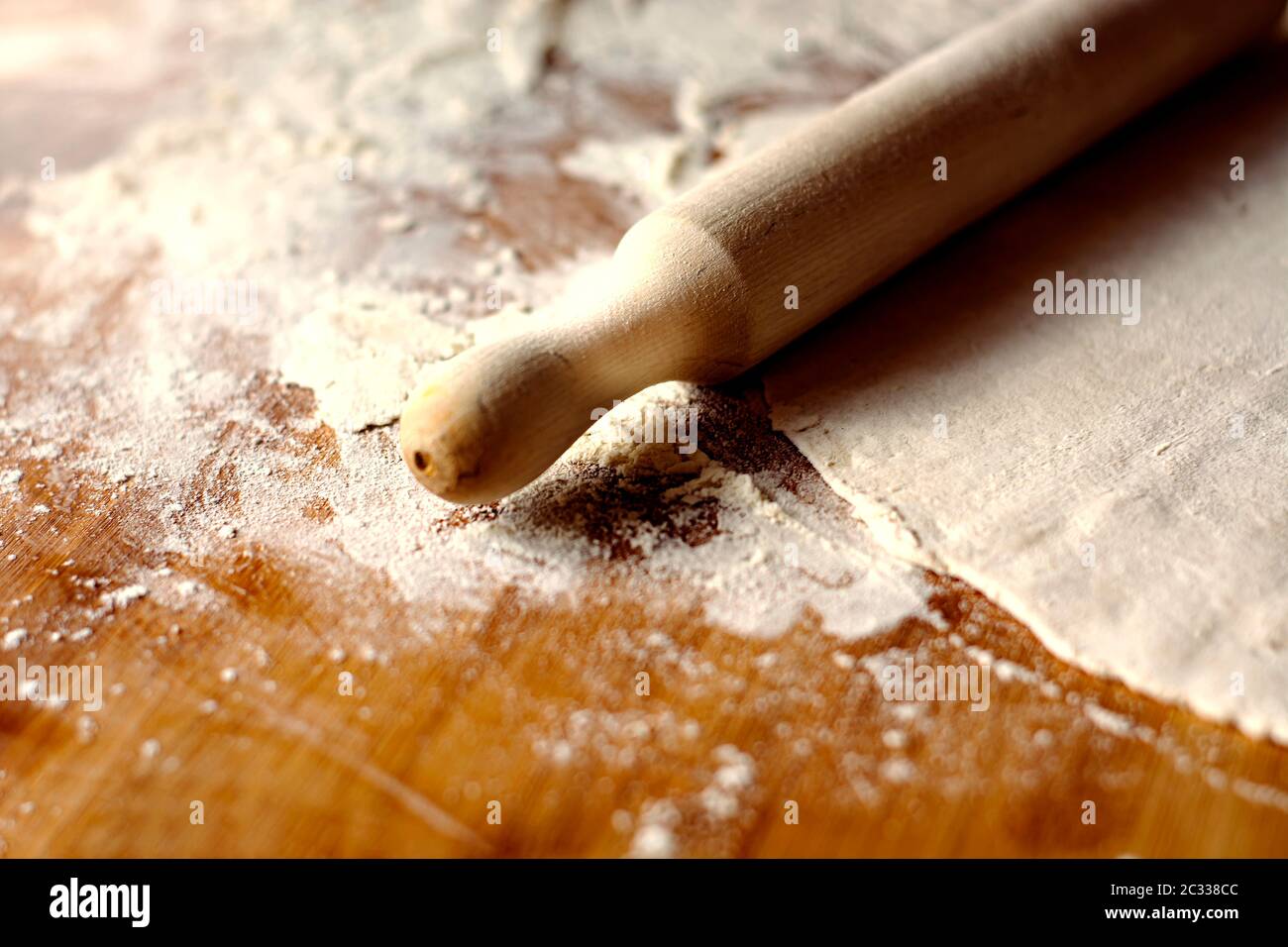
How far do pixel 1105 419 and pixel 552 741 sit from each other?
96 cm

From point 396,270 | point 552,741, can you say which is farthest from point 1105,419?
point 396,270

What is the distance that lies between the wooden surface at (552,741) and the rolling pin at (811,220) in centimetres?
23

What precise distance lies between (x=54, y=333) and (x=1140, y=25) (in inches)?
83.4

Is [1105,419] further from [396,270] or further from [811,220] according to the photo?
[396,270]

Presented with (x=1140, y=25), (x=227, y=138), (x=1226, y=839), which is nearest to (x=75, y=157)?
(x=227, y=138)

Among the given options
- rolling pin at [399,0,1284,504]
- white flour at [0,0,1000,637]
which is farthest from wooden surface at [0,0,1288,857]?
rolling pin at [399,0,1284,504]

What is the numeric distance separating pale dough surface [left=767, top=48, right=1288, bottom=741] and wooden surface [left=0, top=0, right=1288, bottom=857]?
83mm

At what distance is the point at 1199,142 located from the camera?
7.51 ft

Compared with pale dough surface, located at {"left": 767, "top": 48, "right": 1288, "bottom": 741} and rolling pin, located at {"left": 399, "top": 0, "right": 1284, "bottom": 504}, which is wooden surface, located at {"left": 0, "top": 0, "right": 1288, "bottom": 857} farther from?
rolling pin, located at {"left": 399, "top": 0, "right": 1284, "bottom": 504}

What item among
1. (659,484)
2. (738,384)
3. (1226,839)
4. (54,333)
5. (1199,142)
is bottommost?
(1226,839)

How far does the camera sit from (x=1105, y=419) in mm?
1671

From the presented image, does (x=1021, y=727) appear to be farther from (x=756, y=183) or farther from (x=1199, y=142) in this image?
(x=1199, y=142)

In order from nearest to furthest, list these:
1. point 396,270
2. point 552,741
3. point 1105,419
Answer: point 552,741, point 1105,419, point 396,270

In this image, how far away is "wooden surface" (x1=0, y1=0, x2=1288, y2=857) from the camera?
1.23 metres
